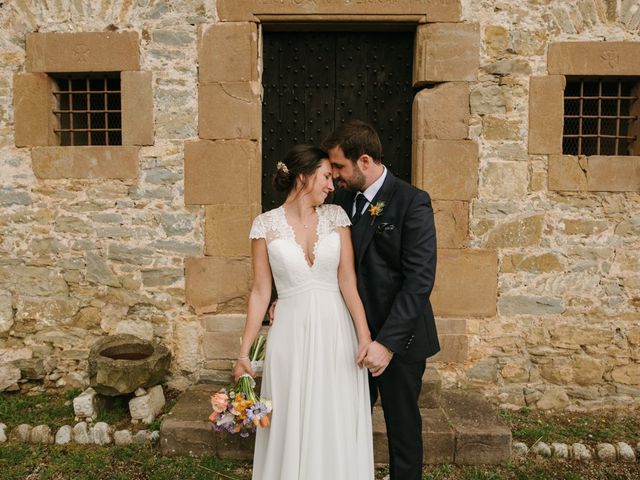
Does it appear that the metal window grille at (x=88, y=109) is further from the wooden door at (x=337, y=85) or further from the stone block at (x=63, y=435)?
the stone block at (x=63, y=435)

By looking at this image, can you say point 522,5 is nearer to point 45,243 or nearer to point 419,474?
point 419,474

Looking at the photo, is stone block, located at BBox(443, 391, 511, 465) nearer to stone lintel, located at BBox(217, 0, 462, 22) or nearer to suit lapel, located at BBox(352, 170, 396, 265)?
suit lapel, located at BBox(352, 170, 396, 265)

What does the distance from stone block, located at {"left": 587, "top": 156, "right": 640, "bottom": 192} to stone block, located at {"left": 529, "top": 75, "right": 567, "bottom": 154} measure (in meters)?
0.33

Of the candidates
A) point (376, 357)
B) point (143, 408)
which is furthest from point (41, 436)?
point (376, 357)

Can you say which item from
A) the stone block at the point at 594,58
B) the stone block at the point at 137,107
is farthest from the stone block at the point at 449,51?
the stone block at the point at 137,107

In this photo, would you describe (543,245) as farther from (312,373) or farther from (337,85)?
(312,373)

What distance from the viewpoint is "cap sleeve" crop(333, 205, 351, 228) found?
2.79 metres

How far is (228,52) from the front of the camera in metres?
4.39

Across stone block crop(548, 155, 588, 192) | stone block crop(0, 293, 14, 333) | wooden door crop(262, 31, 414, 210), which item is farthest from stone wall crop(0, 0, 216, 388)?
stone block crop(548, 155, 588, 192)

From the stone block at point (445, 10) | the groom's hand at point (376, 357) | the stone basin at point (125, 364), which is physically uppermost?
the stone block at point (445, 10)

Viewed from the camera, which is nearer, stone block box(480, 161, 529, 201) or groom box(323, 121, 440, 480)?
groom box(323, 121, 440, 480)

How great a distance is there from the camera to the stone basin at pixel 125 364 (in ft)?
13.1

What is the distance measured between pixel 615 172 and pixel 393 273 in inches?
103

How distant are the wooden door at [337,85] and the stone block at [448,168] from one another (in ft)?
1.07
